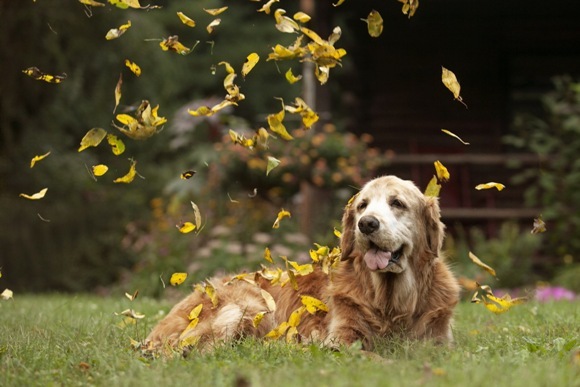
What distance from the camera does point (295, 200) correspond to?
1162 centimetres

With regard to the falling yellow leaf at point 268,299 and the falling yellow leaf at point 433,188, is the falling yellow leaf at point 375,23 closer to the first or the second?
the falling yellow leaf at point 433,188

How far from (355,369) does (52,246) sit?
33.7 feet

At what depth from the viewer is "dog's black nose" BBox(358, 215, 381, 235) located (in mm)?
4219

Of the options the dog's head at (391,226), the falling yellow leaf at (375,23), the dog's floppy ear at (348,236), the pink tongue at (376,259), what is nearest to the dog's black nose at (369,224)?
the dog's head at (391,226)

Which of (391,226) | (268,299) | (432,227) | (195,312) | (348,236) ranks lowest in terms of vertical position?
(195,312)

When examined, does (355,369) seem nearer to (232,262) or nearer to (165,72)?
(232,262)

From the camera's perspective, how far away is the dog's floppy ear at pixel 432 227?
4590 millimetres

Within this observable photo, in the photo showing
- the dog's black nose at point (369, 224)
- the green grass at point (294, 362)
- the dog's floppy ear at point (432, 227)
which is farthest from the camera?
the dog's floppy ear at point (432, 227)

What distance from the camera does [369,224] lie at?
4219mm

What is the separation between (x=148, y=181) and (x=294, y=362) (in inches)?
542

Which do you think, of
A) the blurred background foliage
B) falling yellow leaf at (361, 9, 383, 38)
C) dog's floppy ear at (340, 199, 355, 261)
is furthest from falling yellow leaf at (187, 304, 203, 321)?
the blurred background foliage

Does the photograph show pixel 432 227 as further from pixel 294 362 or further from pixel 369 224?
pixel 294 362

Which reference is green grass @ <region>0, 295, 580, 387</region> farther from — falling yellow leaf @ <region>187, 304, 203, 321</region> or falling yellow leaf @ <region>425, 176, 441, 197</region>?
falling yellow leaf @ <region>425, 176, 441, 197</region>

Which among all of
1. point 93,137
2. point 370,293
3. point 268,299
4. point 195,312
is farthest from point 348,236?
point 93,137
